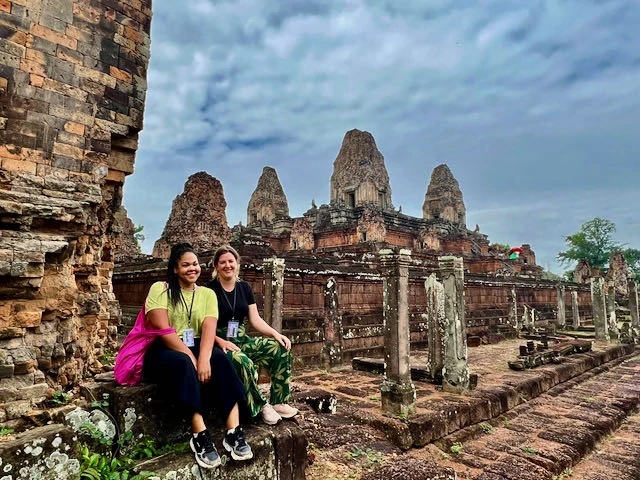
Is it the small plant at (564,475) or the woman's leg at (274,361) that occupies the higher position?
the woman's leg at (274,361)

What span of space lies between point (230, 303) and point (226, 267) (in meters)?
0.28

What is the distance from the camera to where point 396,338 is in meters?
5.02

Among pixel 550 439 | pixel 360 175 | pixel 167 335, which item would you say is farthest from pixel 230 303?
pixel 360 175

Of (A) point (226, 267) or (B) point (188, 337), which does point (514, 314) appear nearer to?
(A) point (226, 267)

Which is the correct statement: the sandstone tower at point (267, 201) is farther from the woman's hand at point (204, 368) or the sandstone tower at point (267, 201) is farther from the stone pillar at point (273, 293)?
the woman's hand at point (204, 368)

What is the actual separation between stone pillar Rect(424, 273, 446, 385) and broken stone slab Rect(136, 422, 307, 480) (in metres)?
4.25

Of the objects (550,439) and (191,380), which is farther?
(550,439)

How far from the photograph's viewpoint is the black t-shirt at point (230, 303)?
2.97m

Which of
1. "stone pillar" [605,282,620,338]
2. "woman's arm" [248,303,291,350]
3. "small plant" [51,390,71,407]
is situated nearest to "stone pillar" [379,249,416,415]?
"woman's arm" [248,303,291,350]

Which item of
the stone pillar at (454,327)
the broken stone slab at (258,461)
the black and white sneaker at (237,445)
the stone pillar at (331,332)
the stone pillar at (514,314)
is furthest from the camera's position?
the stone pillar at (514,314)

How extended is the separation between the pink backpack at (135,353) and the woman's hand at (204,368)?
251 mm

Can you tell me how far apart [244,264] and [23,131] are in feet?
15.5

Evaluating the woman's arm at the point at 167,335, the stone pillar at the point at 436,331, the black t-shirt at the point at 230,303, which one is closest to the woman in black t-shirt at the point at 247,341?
the black t-shirt at the point at 230,303

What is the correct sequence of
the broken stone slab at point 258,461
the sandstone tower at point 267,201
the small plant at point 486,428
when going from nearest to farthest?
1. the broken stone slab at point 258,461
2. the small plant at point 486,428
3. the sandstone tower at point 267,201
